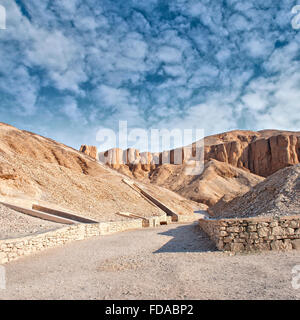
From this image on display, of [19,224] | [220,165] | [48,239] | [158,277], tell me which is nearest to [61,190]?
[19,224]

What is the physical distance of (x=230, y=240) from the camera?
6.77 meters

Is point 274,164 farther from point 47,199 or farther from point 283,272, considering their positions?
point 283,272

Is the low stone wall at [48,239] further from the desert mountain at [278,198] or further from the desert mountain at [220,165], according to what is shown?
the desert mountain at [220,165]

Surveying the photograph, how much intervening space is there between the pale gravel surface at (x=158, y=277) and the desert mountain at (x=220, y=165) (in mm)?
48065

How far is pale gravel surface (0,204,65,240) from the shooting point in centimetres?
1032

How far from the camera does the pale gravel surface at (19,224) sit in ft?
33.9

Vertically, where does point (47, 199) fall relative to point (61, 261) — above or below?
above

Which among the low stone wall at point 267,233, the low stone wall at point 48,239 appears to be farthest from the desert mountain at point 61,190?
the low stone wall at point 267,233

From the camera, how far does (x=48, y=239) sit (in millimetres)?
9359

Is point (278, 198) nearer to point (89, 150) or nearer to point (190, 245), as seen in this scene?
point (190, 245)

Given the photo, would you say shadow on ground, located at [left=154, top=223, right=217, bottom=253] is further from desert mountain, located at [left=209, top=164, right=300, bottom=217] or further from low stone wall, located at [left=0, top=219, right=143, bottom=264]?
low stone wall, located at [left=0, top=219, right=143, bottom=264]

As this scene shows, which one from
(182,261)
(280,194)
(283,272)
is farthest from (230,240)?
(280,194)

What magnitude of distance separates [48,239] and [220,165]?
65.3m
